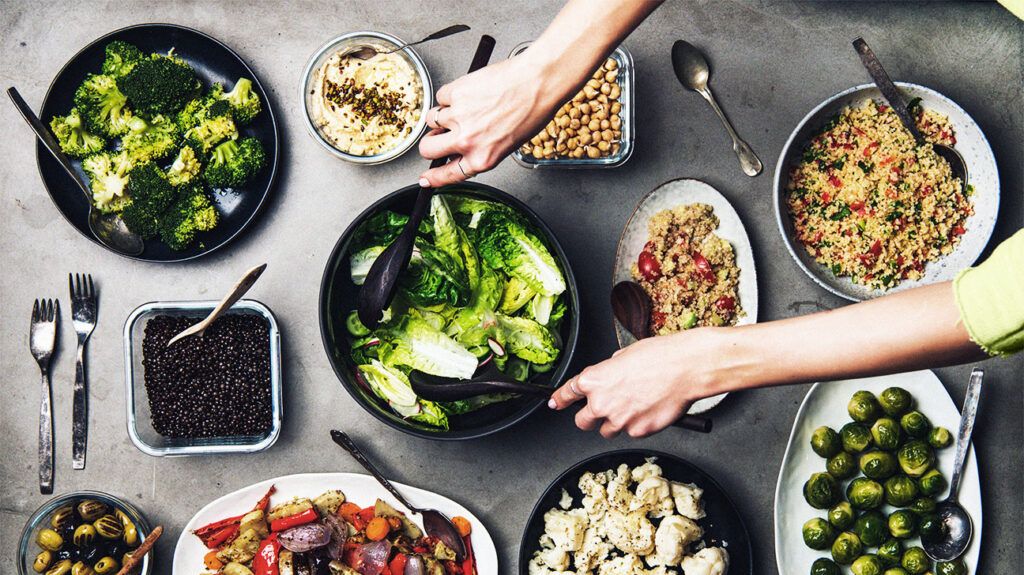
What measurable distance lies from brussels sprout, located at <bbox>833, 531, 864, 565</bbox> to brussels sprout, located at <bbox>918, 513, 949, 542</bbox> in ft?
0.64

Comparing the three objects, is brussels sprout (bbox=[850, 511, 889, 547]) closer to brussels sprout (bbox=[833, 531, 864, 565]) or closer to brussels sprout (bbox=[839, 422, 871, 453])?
brussels sprout (bbox=[833, 531, 864, 565])

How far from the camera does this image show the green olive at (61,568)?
2389 mm

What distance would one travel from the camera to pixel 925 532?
2.42 meters

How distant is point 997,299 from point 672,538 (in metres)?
1.33

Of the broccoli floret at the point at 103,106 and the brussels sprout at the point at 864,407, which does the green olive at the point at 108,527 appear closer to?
the broccoli floret at the point at 103,106

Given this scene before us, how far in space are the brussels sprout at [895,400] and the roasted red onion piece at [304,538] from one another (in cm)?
A: 188

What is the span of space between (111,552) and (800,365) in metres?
2.24

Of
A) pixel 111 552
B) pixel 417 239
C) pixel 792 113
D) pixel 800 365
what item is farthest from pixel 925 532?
pixel 111 552

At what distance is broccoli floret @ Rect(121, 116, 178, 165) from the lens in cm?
243

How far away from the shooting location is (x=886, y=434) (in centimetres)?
244

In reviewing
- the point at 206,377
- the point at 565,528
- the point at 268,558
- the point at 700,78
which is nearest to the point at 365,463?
the point at 268,558

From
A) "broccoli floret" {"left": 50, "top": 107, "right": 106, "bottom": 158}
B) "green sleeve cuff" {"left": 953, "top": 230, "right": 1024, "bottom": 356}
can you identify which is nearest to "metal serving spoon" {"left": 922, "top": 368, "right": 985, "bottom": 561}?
"green sleeve cuff" {"left": 953, "top": 230, "right": 1024, "bottom": 356}

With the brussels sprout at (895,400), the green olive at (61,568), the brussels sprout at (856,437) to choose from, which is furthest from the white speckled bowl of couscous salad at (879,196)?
the green olive at (61,568)

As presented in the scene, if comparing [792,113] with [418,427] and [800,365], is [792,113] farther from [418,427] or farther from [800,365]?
[418,427]
